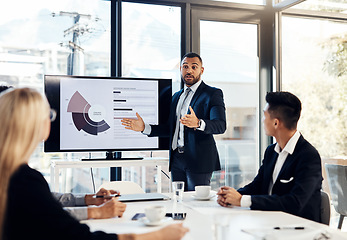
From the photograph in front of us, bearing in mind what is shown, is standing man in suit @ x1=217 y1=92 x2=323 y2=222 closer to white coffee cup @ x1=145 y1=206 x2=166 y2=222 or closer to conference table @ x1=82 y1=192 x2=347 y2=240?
conference table @ x1=82 y1=192 x2=347 y2=240

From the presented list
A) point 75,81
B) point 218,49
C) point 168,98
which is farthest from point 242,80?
point 75,81

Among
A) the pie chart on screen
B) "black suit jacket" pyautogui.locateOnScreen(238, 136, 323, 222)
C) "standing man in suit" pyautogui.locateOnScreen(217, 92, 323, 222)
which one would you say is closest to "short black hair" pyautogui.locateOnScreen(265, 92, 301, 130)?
"standing man in suit" pyautogui.locateOnScreen(217, 92, 323, 222)

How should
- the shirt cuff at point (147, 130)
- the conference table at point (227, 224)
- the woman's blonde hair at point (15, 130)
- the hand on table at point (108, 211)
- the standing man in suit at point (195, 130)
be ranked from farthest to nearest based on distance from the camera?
1. the shirt cuff at point (147, 130)
2. the standing man in suit at point (195, 130)
3. the hand on table at point (108, 211)
4. the conference table at point (227, 224)
5. the woman's blonde hair at point (15, 130)

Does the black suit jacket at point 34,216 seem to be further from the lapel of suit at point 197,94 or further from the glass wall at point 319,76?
the glass wall at point 319,76

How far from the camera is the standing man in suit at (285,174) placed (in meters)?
1.83

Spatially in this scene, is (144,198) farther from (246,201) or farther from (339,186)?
(339,186)

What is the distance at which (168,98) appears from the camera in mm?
3883

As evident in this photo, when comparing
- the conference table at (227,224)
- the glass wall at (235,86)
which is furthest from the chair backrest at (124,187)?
the glass wall at (235,86)

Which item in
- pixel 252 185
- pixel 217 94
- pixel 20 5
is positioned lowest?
pixel 252 185

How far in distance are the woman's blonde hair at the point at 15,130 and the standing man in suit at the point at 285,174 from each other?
1046 millimetres

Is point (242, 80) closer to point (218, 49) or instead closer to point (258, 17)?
point (218, 49)

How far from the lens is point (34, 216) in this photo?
110cm

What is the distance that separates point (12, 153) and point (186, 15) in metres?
3.61

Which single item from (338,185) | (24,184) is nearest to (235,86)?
(338,185)
